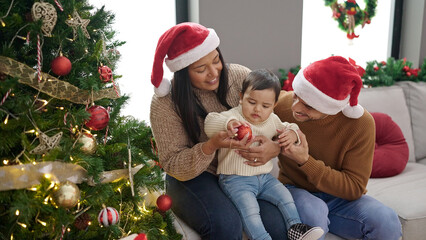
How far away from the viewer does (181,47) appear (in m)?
1.63

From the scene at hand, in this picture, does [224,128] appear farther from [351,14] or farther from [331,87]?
[351,14]

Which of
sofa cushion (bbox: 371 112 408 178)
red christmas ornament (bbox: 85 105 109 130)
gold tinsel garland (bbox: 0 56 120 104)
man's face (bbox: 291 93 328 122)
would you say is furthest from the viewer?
sofa cushion (bbox: 371 112 408 178)

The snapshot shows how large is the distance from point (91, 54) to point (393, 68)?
8.10ft

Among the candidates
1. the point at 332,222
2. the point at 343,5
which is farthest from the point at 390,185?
the point at 343,5

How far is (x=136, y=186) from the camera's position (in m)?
1.42

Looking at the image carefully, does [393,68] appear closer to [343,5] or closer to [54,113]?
[343,5]

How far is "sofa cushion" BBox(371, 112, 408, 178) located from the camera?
92.7 inches

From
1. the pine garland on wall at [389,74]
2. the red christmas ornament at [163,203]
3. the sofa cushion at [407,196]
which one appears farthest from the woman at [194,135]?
the pine garland on wall at [389,74]

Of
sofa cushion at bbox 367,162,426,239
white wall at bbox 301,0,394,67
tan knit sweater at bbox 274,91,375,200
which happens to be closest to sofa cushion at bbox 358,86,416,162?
sofa cushion at bbox 367,162,426,239

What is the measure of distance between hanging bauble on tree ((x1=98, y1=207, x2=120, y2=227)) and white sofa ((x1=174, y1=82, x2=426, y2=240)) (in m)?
0.43

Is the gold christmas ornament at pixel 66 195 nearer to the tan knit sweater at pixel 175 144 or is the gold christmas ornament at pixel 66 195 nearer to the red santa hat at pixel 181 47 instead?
the tan knit sweater at pixel 175 144

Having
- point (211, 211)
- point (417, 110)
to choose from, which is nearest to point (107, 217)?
point (211, 211)

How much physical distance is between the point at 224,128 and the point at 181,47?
0.38 meters

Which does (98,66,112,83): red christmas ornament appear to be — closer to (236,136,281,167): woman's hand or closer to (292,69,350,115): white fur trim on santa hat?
(236,136,281,167): woman's hand
